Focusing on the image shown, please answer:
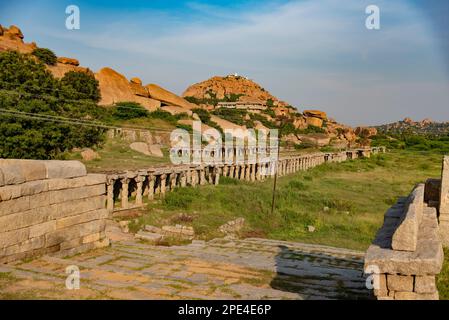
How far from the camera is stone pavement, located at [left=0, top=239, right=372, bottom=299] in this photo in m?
4.90

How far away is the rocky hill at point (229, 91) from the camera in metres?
102

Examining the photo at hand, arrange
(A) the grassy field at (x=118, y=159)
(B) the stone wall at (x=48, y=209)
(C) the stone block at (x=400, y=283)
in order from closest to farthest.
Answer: (C) the stone block at (x=400, y=283), (B) the stone wall at (x=48, y=209), (A) the grassy field at (x=118, y=159)

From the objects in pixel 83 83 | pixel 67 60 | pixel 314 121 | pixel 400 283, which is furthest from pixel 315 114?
pixel 400 283

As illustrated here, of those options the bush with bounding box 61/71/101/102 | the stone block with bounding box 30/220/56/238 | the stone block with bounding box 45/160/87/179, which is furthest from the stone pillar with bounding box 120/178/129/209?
the bush with bounding box 61/71/101/102

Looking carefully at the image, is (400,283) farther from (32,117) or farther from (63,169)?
(32,117)

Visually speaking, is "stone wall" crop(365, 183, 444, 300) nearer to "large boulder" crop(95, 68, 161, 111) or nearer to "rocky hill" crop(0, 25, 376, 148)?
"rocky hill" crop(0, 25, 376, 148)

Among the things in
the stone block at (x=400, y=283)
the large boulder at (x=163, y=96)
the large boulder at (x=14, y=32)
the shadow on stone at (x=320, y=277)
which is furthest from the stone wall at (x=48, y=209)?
the large boulder at (x=14, y=32)

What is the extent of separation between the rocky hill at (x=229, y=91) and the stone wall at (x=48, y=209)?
90.5 m

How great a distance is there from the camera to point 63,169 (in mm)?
6988

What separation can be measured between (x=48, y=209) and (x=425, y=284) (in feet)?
17.8

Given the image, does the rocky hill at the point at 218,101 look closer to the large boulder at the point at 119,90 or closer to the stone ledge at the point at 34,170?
the large boulder at the point at 119,90

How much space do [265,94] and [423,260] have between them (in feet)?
364

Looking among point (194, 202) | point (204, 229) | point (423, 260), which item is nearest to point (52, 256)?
point (423, 260)
